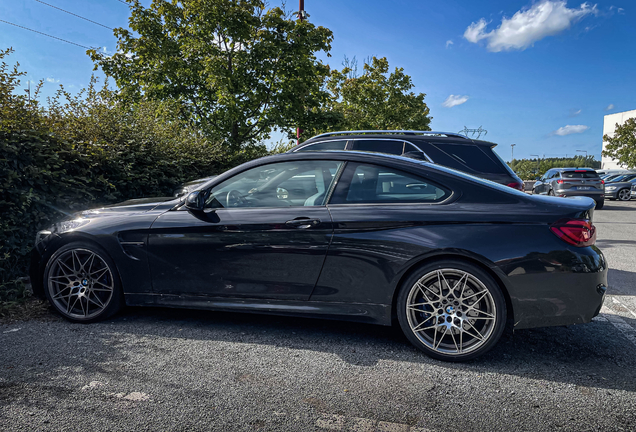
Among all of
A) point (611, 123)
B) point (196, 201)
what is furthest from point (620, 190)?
point (611, 123)

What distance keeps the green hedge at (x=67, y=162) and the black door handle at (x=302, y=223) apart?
3.08 m

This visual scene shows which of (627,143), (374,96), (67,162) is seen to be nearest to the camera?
(67,162)

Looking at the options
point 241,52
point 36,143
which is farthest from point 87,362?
point 241,52

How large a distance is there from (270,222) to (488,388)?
1.88m

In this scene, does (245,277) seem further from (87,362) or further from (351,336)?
(87,362)

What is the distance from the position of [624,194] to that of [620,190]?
398 mm

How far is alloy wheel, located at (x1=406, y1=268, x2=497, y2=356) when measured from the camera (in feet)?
10.6

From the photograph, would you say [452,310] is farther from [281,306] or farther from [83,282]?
[83,282]

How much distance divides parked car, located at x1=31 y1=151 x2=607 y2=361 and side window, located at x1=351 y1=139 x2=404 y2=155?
3.59 m

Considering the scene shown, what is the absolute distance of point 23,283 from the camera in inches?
191

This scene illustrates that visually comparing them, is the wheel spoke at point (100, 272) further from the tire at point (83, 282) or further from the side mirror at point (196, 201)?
the side mirror at point (196, 201)

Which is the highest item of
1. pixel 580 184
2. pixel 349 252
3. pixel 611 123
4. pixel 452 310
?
pixel 611 123

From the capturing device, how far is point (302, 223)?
138 inches

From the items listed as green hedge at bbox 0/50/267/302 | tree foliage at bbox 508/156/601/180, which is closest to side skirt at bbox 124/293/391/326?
green hedge at bbox 0/50/267/302
